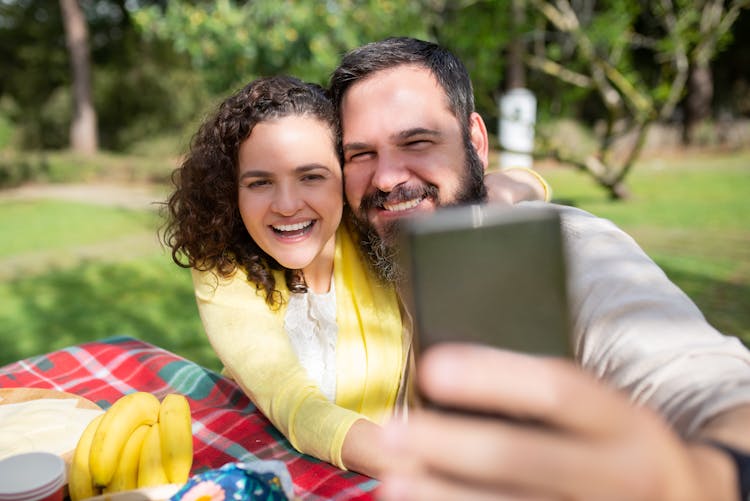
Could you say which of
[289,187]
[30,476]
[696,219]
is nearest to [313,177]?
[289,187]

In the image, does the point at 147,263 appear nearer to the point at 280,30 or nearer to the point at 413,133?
the point at 280,30

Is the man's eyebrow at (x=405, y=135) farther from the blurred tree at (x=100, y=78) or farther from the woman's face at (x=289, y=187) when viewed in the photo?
the blurred tree at (x=100, y=78)

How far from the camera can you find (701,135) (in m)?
17.1

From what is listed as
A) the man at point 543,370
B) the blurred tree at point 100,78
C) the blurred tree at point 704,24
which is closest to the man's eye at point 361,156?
the man at point 543,370

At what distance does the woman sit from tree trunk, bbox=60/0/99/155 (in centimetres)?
1741

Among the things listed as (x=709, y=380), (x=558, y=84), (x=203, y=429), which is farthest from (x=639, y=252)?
(x=558, y=84)

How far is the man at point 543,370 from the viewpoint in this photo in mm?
538

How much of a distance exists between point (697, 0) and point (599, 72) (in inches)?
63.7

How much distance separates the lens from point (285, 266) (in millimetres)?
1988

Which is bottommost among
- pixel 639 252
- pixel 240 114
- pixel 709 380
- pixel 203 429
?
pixel 203 429

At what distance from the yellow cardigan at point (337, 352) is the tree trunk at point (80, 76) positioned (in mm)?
17613

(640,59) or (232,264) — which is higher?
(640,59)

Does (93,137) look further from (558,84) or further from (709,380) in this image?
(709,380)

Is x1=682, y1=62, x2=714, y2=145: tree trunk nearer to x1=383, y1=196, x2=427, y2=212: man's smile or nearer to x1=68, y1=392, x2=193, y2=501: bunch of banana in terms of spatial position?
x1=383, y1=196, x2=427, y2=212: man's smile
